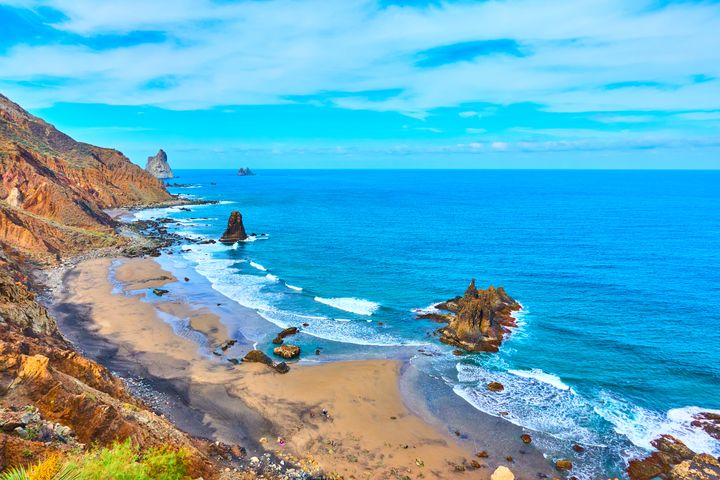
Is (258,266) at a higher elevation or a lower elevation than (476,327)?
higher

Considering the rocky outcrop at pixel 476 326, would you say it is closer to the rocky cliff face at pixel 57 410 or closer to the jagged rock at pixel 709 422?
the jagged rock at pixel 709 422

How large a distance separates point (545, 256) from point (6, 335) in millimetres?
80861

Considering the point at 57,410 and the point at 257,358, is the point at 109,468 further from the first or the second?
the point at 257,358

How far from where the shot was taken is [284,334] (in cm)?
4834

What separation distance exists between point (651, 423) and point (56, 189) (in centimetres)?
10635

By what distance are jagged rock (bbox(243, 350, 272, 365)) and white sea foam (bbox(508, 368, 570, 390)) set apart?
23.2 metres

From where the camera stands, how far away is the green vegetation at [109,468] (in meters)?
11.5

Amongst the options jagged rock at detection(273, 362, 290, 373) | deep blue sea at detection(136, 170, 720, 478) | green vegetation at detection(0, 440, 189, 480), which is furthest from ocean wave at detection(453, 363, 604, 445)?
green vegetation at detection(0, 440, 189, 480)

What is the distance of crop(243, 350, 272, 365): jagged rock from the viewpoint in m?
41.8

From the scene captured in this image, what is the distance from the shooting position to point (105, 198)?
136 meters

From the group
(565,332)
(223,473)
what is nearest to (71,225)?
(223,473)

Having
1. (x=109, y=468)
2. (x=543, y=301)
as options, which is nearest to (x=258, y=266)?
(x=543, y=301)

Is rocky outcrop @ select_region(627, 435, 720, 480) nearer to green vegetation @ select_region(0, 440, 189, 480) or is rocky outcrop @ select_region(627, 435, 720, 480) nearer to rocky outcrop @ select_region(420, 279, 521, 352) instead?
rocky outcrop @ select_region(420, 279, 521, 352)

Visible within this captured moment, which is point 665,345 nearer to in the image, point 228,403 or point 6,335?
point 228,403
